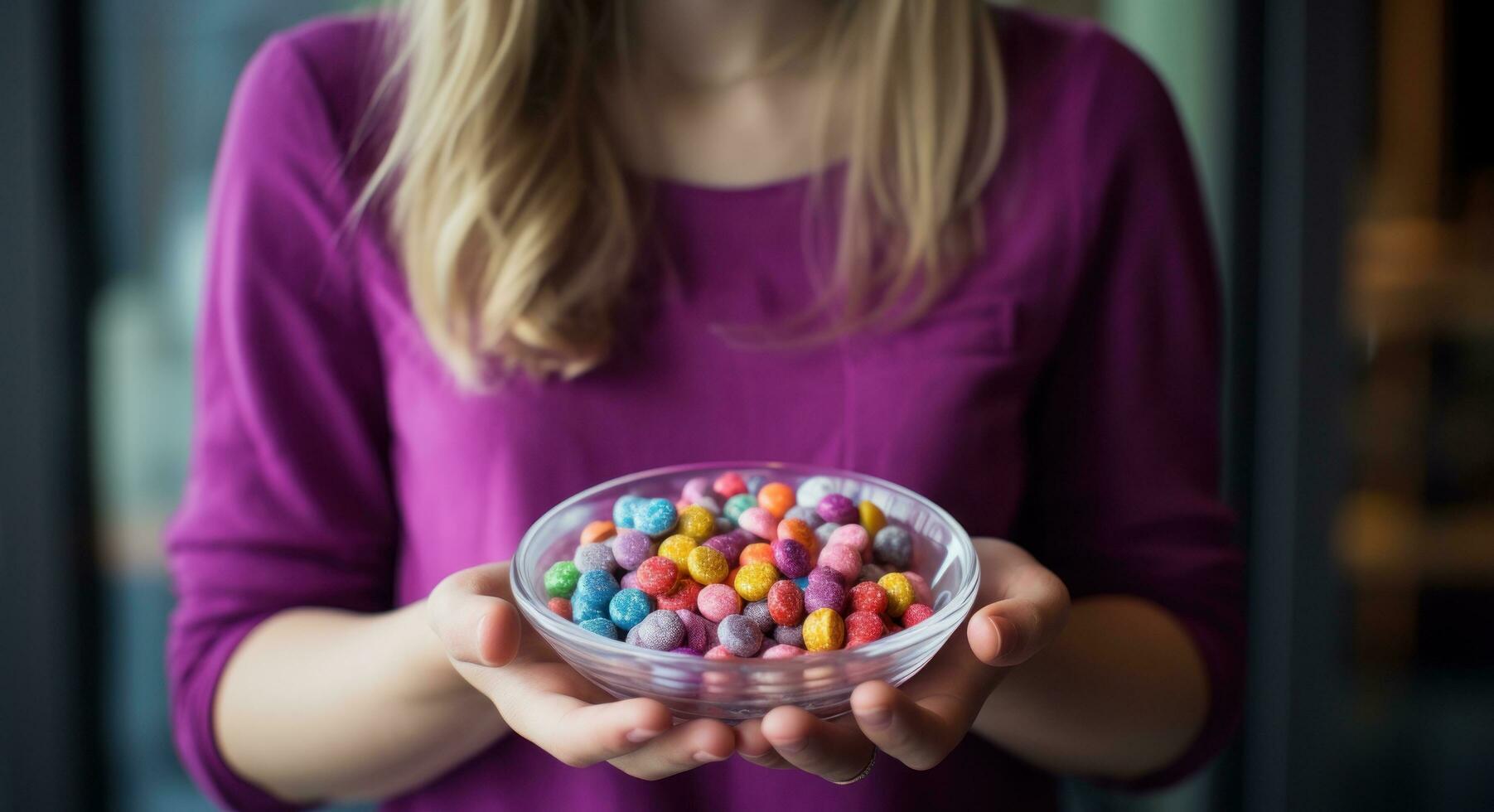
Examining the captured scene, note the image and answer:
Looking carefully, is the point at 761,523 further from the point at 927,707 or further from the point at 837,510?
the point at 927,707

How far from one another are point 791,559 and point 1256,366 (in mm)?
1050

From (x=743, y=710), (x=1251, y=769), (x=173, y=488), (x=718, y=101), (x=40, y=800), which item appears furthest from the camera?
(x=1251, y=769)

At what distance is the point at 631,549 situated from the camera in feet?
2.05

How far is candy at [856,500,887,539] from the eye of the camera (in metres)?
0.66

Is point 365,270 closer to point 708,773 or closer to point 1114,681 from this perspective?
point 708,773

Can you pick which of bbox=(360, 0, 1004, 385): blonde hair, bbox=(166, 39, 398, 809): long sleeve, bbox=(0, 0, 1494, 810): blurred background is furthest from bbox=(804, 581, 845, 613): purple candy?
bbox=(0, 0, 1494, 810): blurred background

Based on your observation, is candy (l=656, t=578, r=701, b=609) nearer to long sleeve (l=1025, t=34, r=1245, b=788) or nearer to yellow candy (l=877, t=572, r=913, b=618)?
yellow candy (l=877, t=572, r=913, b=618)

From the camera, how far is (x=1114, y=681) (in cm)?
76

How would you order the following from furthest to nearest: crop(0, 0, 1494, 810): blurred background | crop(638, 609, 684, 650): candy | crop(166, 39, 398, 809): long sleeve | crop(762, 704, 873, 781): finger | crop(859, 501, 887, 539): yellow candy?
crop(0, 0, 1494, 810): blurred background
crop(166, 39, 398, 809): long sleeve
crop(859, 501, 887, 539): yellow candy
crop(638, 609, 684, 650): candy
crop(762, 704, 873, 781): finger

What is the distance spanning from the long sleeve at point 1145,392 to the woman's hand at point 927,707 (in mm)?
294

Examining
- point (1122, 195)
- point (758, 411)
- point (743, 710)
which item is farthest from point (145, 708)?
point (1122, 195)

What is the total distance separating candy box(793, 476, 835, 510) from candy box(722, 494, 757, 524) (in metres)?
0.03

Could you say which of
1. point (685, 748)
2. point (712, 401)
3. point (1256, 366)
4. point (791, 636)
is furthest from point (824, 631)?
point (1256, 366)

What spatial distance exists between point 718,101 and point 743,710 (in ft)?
1.75
